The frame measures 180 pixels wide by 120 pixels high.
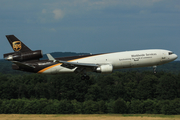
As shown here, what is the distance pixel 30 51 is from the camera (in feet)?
196

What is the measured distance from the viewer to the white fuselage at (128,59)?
56.5 metres

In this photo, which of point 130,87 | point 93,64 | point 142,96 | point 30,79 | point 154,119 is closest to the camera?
point 93,64

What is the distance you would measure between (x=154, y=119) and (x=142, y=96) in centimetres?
4835

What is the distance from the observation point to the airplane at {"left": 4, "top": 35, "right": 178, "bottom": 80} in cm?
5622

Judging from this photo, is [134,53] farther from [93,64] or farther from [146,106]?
[146,106]

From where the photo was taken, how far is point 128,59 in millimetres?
56406

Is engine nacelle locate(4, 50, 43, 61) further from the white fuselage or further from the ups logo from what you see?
the white fuselage

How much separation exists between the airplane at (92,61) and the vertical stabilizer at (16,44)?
105 cm

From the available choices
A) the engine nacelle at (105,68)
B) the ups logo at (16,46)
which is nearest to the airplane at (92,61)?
the engine nacelle at (105,68)

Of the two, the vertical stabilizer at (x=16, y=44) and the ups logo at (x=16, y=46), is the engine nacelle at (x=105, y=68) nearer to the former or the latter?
the vertical stabilizer at (x=16, y=44)

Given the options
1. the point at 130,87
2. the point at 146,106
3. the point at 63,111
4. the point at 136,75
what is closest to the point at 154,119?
the point at 146,106

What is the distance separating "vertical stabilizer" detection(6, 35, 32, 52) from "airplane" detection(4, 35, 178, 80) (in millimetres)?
1047

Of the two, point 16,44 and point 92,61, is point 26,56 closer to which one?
point 16,44

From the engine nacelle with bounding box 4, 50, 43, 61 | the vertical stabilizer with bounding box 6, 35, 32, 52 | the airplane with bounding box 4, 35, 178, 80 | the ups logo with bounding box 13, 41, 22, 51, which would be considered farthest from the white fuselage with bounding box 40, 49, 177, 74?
the ups logo with bounding box 13, 41, 22, 51
